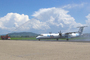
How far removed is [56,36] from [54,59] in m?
43.1

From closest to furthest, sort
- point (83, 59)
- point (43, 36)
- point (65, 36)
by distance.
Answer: point (83, 59) < point (43, 36) < point (65, 36)

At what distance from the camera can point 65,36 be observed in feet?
176

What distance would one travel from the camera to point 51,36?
50875mm

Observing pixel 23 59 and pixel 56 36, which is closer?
pixel 23 59

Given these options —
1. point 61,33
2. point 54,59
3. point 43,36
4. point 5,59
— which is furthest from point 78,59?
point 61,33

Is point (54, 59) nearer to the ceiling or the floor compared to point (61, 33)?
nearer to the floor

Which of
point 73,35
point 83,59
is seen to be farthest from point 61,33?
point 83,59

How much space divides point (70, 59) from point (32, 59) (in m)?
2.71

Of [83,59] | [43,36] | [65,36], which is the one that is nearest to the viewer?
[83,59]

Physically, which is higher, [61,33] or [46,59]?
[61,33]

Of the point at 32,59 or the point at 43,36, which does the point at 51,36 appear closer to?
the point at 43,36

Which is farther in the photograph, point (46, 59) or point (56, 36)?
point (56, 36)

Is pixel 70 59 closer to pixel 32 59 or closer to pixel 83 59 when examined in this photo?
pixel 83 59

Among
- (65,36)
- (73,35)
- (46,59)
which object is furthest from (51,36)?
(46,59)
